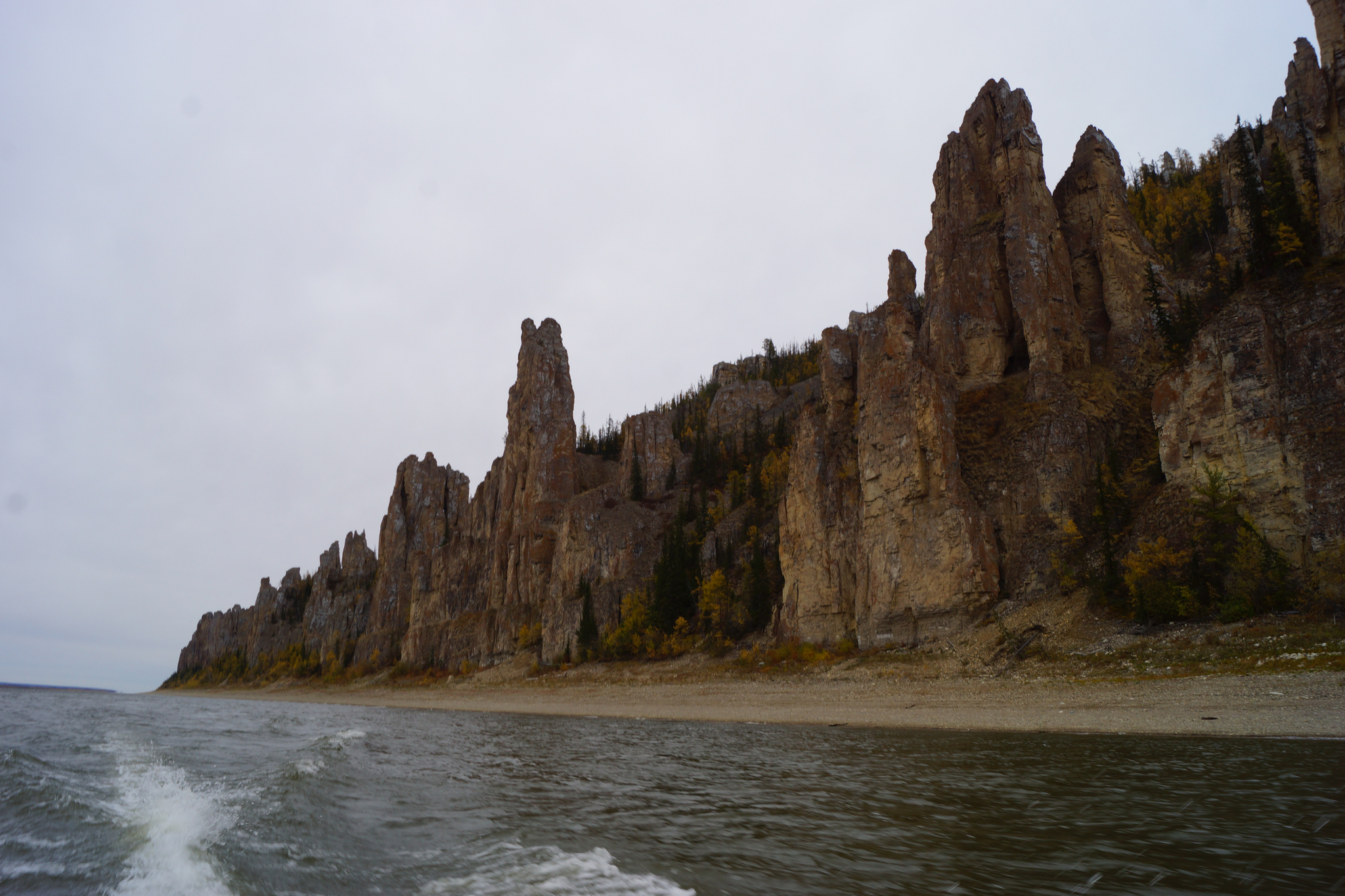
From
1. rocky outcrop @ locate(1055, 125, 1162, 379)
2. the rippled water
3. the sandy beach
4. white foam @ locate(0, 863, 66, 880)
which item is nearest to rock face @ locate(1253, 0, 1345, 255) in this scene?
rocky outcrop @ locate(1055, 125, 1162, 379)

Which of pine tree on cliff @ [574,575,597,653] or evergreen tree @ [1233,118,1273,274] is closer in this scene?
evergreen tree @ [1233,118,1273,274]

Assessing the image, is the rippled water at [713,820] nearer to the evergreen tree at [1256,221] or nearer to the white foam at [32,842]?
the white foam at [32,842]

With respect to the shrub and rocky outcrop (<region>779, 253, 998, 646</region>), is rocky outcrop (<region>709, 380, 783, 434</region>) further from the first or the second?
the shrub

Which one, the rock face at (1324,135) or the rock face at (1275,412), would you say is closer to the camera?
the rock face at (1275,412)

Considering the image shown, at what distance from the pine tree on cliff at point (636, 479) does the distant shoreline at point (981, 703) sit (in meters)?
43.8

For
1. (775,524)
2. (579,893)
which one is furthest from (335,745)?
(775,524)

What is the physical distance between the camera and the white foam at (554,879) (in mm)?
8641

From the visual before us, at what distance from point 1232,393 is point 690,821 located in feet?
112

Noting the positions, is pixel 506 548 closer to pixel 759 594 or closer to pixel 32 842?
pixel 759 594

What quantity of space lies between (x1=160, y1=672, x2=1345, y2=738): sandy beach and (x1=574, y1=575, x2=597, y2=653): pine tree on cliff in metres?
19.8

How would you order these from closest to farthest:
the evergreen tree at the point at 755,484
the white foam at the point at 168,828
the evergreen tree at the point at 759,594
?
the white foam at the point at 168,828, the evergreen tree at the point at 759,594, the evergreen tree at the point at 755,484

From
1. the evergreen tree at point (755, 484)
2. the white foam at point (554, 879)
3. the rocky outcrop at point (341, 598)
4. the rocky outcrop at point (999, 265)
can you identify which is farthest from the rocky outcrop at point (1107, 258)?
the rocky outcrop at point (341, 598)

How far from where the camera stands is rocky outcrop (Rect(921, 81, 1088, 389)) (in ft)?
157

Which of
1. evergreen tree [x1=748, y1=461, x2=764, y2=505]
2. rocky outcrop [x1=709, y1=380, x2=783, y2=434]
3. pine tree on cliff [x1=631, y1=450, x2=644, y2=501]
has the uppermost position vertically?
rocky outcrop [x1=709, y1=380, x2=783, y2=434]
